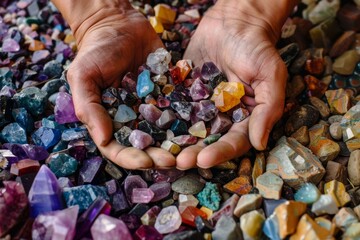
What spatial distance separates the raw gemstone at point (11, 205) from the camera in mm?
1082

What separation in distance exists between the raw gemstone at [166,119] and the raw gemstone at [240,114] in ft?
0.53

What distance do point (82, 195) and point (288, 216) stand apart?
482 millimetres

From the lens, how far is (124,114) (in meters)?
1.31

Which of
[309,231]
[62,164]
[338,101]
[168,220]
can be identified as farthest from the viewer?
[338,101]

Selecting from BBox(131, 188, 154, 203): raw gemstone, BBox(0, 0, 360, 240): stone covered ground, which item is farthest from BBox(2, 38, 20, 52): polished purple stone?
BBox(131, 188, 154, 203): raw gemstone

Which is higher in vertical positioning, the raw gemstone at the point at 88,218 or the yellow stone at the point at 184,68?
the yellow stone at the point at 184,68

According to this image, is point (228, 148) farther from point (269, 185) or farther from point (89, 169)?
point (89, 169)

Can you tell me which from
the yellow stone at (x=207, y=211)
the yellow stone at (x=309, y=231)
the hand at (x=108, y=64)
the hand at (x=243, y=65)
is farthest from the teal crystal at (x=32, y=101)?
the yellow stone at (x=309, y=231)

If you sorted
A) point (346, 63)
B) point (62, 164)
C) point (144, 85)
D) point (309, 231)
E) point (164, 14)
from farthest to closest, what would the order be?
point (164, 14), point (346, 63), point (144, 85), point (62, 164), point (309, 231)

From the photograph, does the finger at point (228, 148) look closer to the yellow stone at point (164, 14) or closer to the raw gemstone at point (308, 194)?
the raw gemstone at point (308, 194)

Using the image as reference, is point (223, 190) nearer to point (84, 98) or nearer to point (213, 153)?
point (213, 153)

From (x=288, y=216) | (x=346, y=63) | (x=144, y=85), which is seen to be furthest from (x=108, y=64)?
(x=346, y=63)

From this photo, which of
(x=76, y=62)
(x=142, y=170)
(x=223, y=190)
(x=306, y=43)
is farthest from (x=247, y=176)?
(x=306, y=43)

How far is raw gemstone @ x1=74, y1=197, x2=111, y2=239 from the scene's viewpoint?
1117 mm
